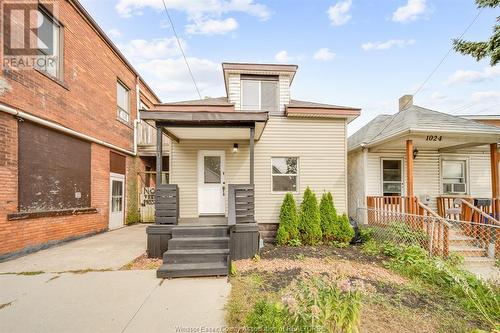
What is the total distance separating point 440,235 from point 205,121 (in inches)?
237

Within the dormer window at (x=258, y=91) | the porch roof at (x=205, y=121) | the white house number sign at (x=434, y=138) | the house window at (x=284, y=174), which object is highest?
the dormer window at (x=258, y=91)

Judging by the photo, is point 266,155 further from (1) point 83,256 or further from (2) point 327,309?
(2) point 327,309

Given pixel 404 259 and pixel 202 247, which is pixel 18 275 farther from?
pixel 404 259

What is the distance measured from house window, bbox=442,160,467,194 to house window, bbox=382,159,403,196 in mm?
1619

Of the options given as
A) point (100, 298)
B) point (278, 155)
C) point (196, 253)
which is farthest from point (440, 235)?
point (100, 298)

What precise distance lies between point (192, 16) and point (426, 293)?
9223mm

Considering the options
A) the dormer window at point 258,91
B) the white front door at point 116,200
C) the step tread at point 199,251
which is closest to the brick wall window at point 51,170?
the white front door at point 116,200

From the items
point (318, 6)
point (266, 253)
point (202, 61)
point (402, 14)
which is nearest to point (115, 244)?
point (266, 253)

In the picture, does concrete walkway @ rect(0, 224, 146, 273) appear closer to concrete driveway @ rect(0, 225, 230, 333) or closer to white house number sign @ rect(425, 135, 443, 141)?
concrete driveway @ rect(0, 225, 230, 333)

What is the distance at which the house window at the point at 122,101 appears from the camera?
9472 mm

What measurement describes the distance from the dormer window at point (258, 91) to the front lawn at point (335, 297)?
174 inches

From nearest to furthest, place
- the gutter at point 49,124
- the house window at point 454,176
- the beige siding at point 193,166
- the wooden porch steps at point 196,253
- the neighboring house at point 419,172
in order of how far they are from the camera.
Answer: the wooden porch steps at point 196,253 < the gutter at point 49,124 < the beige siding at point 193,166 < the neighboring house at point 419,172 < the house window at point 454,176

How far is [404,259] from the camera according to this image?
5.01 metres

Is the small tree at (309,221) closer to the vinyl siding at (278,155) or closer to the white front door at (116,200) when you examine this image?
the vinyl siding at (278,155)
